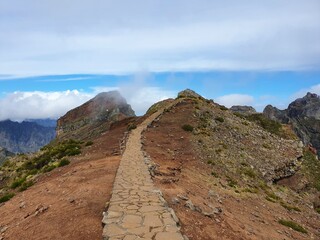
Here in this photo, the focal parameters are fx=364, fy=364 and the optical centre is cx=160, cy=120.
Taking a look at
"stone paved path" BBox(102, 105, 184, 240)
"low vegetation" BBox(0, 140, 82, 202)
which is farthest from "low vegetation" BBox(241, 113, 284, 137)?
"stone paved path" BBox(102, 105, 184, 240)

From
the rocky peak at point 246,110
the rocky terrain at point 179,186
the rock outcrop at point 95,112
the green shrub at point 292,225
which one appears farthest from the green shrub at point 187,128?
the rock outcrop at point 95,112

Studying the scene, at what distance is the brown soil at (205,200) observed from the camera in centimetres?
1656

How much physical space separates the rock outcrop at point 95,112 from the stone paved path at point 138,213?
121830 mm

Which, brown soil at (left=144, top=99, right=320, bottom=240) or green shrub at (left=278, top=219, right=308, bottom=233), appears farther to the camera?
green shrub at (left=278, top=219, right=308, bottom=233)

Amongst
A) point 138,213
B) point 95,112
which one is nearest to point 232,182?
point 138,213

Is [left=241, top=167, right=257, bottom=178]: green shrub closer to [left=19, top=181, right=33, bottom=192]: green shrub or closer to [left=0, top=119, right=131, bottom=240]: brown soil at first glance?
[left=0, top=119, right=131, bottom=240]: brown soil

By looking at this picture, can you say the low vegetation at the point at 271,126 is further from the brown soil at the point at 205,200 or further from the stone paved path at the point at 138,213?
the stone paved path at the point at 138,213

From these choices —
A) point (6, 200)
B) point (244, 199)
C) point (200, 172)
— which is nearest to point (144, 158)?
point (200, 172)

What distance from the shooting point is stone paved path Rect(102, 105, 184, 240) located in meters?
12.8

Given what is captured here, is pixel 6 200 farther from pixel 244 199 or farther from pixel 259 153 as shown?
pixel 259 153

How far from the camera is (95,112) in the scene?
15562 centimetres

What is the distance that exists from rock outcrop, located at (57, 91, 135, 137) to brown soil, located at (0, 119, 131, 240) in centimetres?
11671

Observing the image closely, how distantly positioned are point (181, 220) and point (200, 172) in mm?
19092

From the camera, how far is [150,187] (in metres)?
19.7
